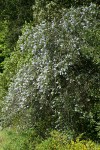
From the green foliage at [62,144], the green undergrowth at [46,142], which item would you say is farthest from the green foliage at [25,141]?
the green foliage at [62,144]

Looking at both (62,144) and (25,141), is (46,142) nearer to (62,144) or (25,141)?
(62,144)

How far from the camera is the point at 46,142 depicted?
8.38 meters

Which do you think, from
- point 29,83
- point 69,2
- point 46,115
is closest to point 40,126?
point 46,115

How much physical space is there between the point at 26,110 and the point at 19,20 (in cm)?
777

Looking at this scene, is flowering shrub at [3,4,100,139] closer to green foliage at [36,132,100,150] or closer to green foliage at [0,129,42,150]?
green foliage at [0,129,42,150]

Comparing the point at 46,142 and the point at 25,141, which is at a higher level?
the point at 46,142

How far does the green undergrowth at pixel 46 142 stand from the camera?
731 centimetres

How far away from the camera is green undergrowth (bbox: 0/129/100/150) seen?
7.31 meters

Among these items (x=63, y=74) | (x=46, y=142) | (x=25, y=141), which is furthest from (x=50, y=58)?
(x=25, y=141)

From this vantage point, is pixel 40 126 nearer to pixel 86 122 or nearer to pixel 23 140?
pixel 23 140

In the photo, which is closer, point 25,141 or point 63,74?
point 63,74

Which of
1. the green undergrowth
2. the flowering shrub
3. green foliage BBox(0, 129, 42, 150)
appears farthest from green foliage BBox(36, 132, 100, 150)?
green foliage BBox(0, 129, 42, 150)

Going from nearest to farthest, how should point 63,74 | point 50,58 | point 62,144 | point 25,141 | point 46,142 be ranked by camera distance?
point 62,144, point 46,142, point 63,74, point 50,58, point 25,141

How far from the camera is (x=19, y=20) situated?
16969 mm
